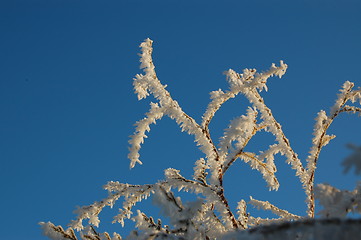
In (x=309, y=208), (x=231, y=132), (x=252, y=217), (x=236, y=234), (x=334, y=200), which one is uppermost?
(x=231, y=132)

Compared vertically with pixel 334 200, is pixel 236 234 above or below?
below

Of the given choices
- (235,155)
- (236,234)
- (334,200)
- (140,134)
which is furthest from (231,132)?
(236,234)

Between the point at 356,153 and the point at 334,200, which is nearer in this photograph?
the point at 356,153

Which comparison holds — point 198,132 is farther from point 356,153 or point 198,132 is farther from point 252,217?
point 356,153

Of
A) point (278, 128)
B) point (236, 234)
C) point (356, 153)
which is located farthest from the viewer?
point (278, 128)

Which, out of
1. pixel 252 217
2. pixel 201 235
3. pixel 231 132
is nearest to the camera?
pixel 201 235

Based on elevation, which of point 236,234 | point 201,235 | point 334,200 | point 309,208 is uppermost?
point 309,208

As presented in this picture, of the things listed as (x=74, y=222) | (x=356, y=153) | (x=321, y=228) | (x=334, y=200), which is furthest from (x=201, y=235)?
(x=74, y=222)

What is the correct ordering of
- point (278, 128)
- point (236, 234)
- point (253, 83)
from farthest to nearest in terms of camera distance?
point (278, 128) < point (253, 83) < point (236, 234)

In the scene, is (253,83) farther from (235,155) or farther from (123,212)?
(123,212)
